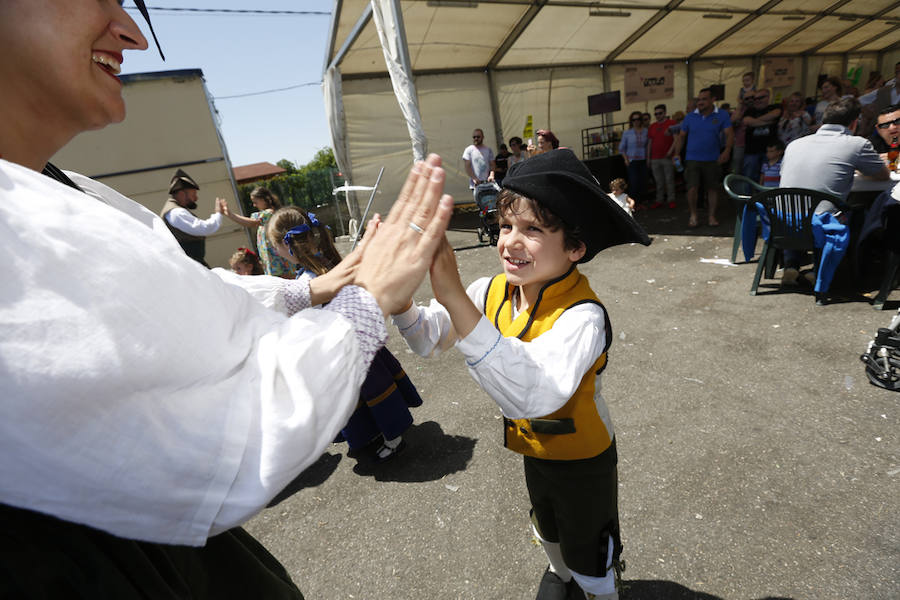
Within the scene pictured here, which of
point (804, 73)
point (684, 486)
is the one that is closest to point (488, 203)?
point (684, 486)

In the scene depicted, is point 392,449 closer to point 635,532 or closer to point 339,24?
point 635,532

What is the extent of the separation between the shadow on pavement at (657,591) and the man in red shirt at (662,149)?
28.3 ft

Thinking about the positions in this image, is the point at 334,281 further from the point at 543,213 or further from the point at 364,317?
the point at 543,213

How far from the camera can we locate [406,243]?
94 centimetres

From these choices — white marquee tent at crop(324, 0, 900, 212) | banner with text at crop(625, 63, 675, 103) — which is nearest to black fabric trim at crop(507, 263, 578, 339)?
white marquee tent at crop(324, 0, 900, 212)

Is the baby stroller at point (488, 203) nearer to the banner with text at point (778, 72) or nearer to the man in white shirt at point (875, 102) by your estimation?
the man in white shirt at point (875, 102)

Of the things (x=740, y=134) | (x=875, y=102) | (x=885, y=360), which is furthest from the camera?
(x=740, y=134)

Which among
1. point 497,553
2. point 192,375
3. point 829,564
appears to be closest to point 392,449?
point 497,553

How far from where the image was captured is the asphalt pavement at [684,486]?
81.4 inches

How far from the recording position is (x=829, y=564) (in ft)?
6.48

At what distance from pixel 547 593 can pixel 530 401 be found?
1.32 m

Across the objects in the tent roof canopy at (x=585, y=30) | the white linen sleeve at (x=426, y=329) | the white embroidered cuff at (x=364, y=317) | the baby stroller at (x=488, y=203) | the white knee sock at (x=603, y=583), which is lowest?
the white knee sock at (x=603, y=583)

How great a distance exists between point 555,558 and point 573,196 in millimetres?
1542

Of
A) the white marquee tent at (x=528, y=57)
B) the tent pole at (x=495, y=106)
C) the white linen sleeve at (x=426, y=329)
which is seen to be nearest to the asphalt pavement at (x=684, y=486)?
the white linen sleeve at (x=426, y=329)
